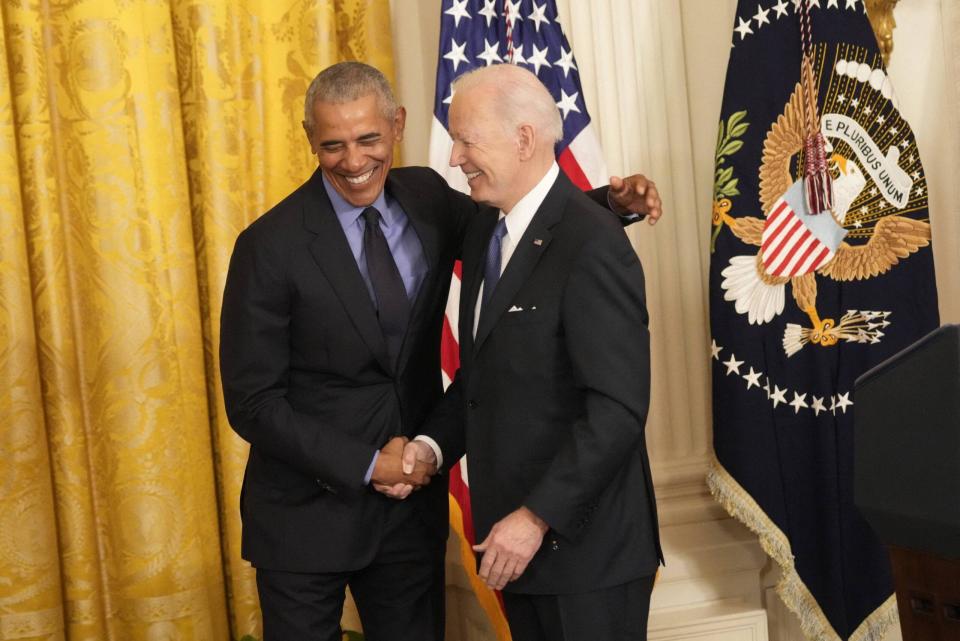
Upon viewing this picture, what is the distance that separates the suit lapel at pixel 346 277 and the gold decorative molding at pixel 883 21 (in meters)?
2.03

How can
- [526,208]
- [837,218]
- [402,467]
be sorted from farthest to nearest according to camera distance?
[837,218] → [402,467] → [526,208]

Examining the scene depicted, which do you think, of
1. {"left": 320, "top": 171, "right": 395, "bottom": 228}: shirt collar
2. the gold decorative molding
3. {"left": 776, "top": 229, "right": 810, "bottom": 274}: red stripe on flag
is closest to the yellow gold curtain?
{"left": 320, "top": 171, "right": 395, "bottom": 228}: shirt collar

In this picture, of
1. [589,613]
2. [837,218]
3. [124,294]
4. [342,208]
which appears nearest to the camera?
[589,613]

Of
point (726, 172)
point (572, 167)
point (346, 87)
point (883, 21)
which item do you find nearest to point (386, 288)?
point (346, 87)

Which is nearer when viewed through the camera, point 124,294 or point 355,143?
point 355,143

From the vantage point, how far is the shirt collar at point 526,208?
2.20 meters

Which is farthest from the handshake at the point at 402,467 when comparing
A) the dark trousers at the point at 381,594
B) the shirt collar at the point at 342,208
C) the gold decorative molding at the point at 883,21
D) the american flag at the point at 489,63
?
the gold decorative molding at the point at 883,21

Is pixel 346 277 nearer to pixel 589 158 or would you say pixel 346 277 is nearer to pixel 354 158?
pixel 354 158

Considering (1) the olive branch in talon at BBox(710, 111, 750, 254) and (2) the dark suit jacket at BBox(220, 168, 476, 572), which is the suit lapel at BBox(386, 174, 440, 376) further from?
(1) the olive branch in talon at BBox(710, 111, 750, 254)

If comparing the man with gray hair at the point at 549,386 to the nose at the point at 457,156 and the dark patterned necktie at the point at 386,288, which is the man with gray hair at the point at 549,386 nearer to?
the nose at the point at 457,156

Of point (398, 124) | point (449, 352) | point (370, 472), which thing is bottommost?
point (370, 472)

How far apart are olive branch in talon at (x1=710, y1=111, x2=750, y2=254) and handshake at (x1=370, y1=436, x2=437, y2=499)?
4.18 feet

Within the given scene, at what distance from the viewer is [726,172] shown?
325 cm

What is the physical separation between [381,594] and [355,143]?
1023mm
